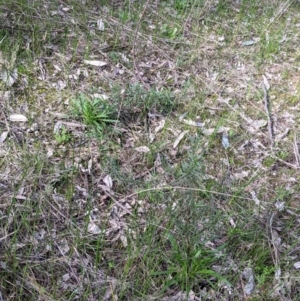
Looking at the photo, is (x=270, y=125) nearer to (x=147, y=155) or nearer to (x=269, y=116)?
(x=269, y=116)

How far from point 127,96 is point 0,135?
72cm

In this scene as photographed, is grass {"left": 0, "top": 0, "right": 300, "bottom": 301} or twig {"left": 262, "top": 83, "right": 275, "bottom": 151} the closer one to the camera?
grass {"left": 0, "top": 0, "right": 300, "bottom": 301}

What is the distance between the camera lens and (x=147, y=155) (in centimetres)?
214

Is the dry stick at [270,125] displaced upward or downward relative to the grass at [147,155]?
upward

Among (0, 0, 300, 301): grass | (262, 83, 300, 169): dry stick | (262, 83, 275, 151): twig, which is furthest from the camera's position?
(262, 83, 275, 151): twig

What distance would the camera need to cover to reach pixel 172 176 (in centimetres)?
207

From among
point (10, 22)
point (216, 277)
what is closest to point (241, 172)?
point (216, 277)

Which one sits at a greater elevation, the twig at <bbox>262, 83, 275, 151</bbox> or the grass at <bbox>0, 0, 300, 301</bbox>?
the twig at <bbox>262, 83, 275, 151</bbox>

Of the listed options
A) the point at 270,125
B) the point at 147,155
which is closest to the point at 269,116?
the point at 270,125

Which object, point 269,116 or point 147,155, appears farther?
point 269,116

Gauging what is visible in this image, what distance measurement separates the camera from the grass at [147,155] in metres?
1.69

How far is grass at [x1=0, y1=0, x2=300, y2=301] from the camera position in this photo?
1.69 m

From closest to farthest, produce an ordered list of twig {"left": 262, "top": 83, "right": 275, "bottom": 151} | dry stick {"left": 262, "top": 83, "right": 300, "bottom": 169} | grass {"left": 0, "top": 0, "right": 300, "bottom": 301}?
grass {"left": 0, "top": 0, "right": 300, "bottom": 301} < dry stick {"left": 262, "top": 83, "right": 300, "bottom": 169} < twig {"left": 262, "top": 83, "right": 275, "bottom": 151}

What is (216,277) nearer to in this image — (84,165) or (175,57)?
(84,165)
